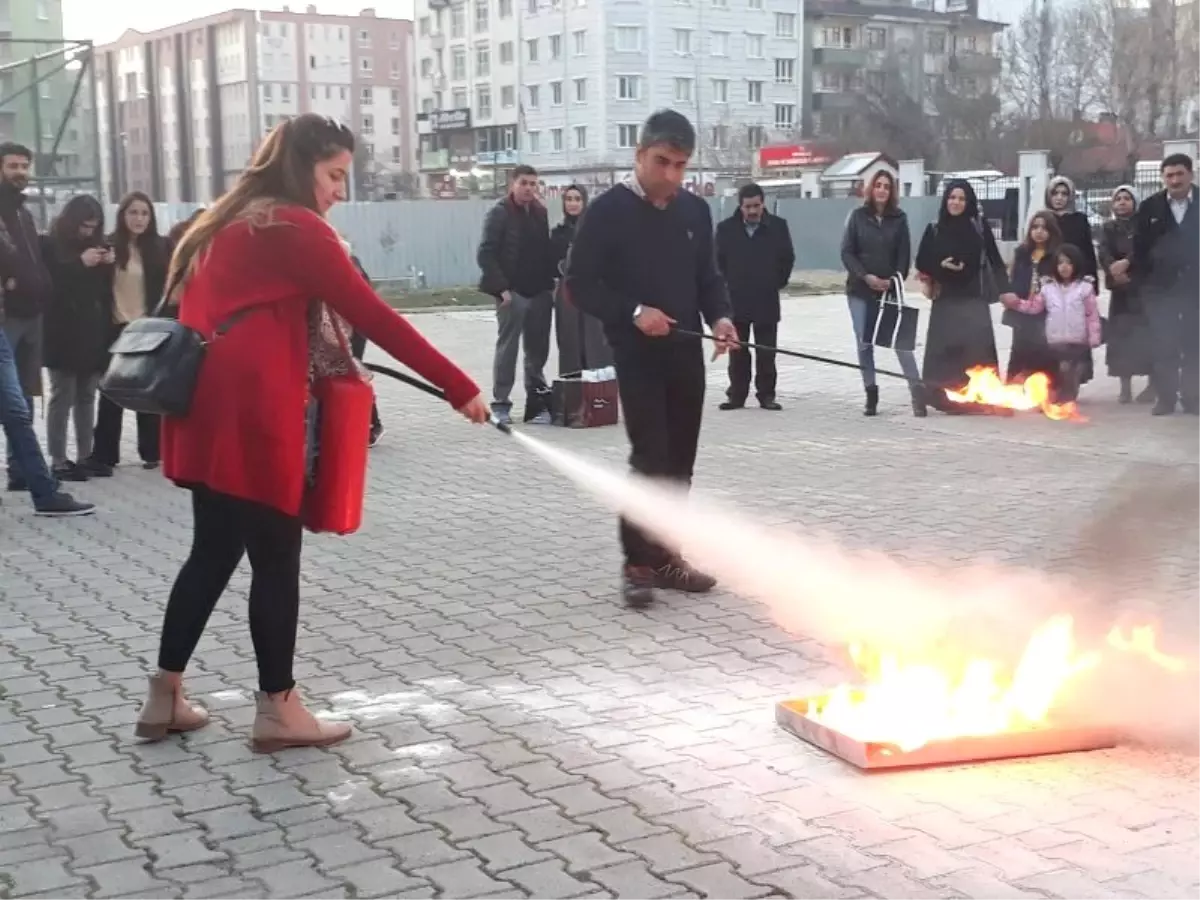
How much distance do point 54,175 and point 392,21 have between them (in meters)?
115

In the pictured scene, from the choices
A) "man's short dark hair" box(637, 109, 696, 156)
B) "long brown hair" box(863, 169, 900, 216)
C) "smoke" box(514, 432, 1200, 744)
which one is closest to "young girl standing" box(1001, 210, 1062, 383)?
"long brown hair" box(863, 169, 900, 216)

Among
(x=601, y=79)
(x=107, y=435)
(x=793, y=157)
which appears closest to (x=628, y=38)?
(x=601, y=79)

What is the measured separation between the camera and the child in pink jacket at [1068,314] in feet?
42.4

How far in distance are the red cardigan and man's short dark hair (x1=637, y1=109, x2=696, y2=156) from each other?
2299 mm

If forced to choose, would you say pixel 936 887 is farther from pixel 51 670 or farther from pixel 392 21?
pixel 392 21

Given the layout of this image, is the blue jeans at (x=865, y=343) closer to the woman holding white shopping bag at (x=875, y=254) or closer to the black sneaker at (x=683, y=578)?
the woman holding white shopping bag at (x=875, y=254)

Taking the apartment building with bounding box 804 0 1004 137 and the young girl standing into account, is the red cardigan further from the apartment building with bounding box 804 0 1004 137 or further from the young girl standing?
the apartment building with bounding box 804 0 1004 137

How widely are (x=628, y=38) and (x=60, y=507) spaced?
270 feet

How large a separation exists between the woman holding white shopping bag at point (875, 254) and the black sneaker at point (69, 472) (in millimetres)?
6686

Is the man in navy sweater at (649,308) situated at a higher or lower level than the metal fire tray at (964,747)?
higher

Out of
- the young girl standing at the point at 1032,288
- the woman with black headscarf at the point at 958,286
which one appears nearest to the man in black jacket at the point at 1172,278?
the young girl standing at the point at 1032,288

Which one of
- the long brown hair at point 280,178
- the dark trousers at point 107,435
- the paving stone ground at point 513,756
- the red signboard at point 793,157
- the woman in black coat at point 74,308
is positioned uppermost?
the red signboard at point 793,157

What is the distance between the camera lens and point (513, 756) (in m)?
4.73

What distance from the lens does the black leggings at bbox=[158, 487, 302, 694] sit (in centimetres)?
460
